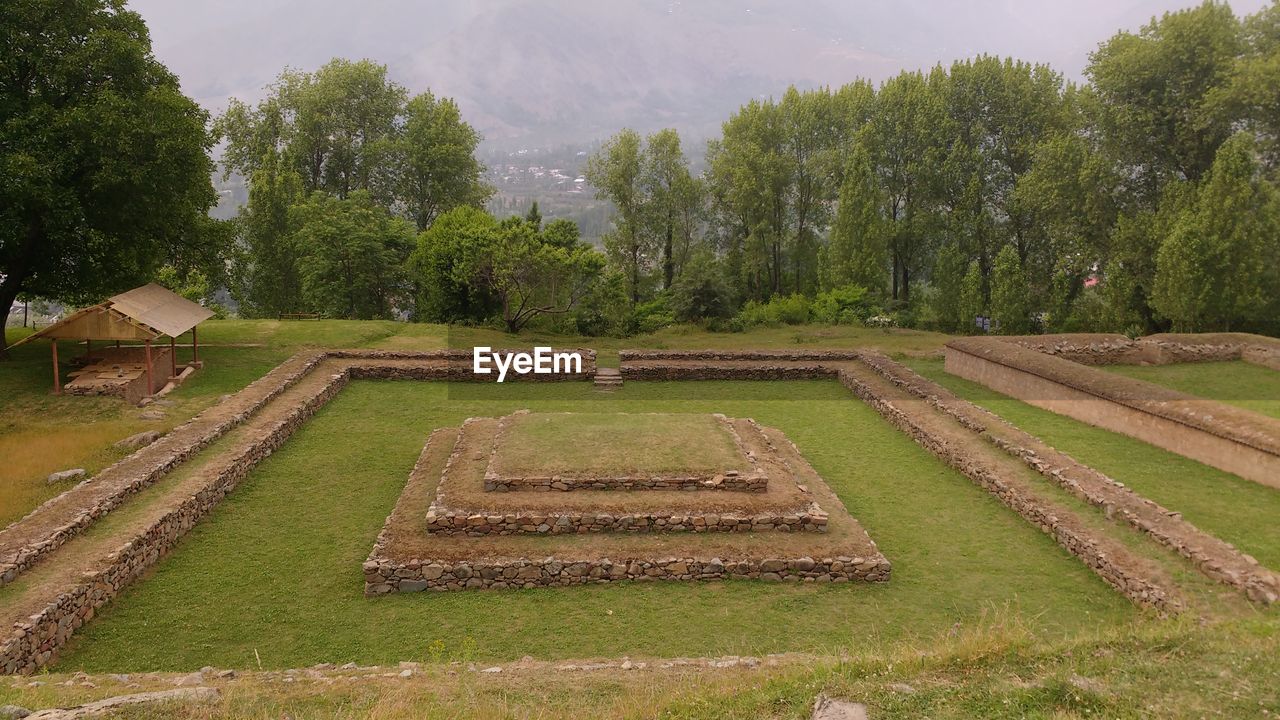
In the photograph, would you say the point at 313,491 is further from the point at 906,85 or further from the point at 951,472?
the point at 906,85

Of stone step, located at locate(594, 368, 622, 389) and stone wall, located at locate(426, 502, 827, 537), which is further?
stone step, located at locate(594, 368, 622, 389)

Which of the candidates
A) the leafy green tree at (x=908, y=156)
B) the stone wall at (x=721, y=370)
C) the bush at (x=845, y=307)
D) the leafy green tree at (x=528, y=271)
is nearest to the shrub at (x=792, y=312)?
the bush at (x=845, y=307)

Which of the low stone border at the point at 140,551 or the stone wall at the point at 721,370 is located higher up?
the stone wall at the point at 721,370

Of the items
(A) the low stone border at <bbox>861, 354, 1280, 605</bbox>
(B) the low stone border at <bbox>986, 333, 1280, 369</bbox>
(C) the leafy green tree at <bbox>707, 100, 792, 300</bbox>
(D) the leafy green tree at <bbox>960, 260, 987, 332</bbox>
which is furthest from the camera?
(C) the leafy green tree at <bbox>707, 100, 792, 300</bbox>

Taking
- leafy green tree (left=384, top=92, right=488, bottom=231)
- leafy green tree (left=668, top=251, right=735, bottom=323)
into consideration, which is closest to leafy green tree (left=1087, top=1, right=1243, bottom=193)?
leafy green tree (left=668, top=251, right=735, bottom=323)

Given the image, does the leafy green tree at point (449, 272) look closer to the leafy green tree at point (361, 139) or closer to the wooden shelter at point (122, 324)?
the leafy green tree at point (361, 139)

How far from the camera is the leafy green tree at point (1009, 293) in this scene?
2989 centimetres

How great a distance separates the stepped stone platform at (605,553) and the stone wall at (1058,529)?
2886 millimetres

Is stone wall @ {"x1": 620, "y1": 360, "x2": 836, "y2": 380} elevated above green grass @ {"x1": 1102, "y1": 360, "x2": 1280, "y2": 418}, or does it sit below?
above

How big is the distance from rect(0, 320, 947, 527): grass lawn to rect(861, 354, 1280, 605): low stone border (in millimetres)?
9993

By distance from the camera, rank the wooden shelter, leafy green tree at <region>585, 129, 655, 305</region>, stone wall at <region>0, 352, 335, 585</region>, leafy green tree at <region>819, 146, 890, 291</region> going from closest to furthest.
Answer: stone wall at <region>0, 352, 335, 585</region> < the wooden shelter < leafy green tree at <region>819, 146, 890, 291</region> < leafy green tree at <region>585, 129, 655, 305</region>

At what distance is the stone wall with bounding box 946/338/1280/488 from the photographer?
13.4 metres

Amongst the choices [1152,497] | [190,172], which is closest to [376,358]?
[190,172]

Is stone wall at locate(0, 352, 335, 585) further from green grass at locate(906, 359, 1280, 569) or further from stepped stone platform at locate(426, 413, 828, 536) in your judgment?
A: green grass at locate(906, 359, 1280, 569)
